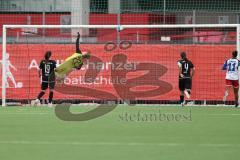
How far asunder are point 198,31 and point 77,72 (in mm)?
6069

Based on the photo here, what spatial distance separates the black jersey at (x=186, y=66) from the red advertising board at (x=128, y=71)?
1.19 m

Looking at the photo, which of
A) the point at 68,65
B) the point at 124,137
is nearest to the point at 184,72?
the point at 68,65

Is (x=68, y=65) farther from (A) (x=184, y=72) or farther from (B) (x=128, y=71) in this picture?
(A) (x=184, y=72)

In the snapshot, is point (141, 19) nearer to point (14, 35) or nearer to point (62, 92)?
point (14, 35)

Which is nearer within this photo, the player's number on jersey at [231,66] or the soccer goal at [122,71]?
the player's number on jersey at [231,66]

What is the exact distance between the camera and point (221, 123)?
15.1 m

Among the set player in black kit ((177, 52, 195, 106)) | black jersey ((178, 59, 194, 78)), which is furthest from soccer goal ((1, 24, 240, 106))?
black jersey ((178, 59, 194, 78))

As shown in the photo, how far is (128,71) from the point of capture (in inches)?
922

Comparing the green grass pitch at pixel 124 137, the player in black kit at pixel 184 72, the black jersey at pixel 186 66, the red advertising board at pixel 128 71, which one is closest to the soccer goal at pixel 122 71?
the red advertising board at pixel 128 71

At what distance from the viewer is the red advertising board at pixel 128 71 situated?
2328cm

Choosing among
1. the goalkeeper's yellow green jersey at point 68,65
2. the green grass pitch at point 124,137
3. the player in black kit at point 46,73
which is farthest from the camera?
the player in black kit at point 46,73

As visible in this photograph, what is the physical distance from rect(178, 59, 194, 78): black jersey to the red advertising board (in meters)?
1.19

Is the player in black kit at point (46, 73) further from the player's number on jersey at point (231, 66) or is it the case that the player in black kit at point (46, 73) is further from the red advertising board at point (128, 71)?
the player's number on jersey at point (231, 66)

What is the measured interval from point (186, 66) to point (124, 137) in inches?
406
